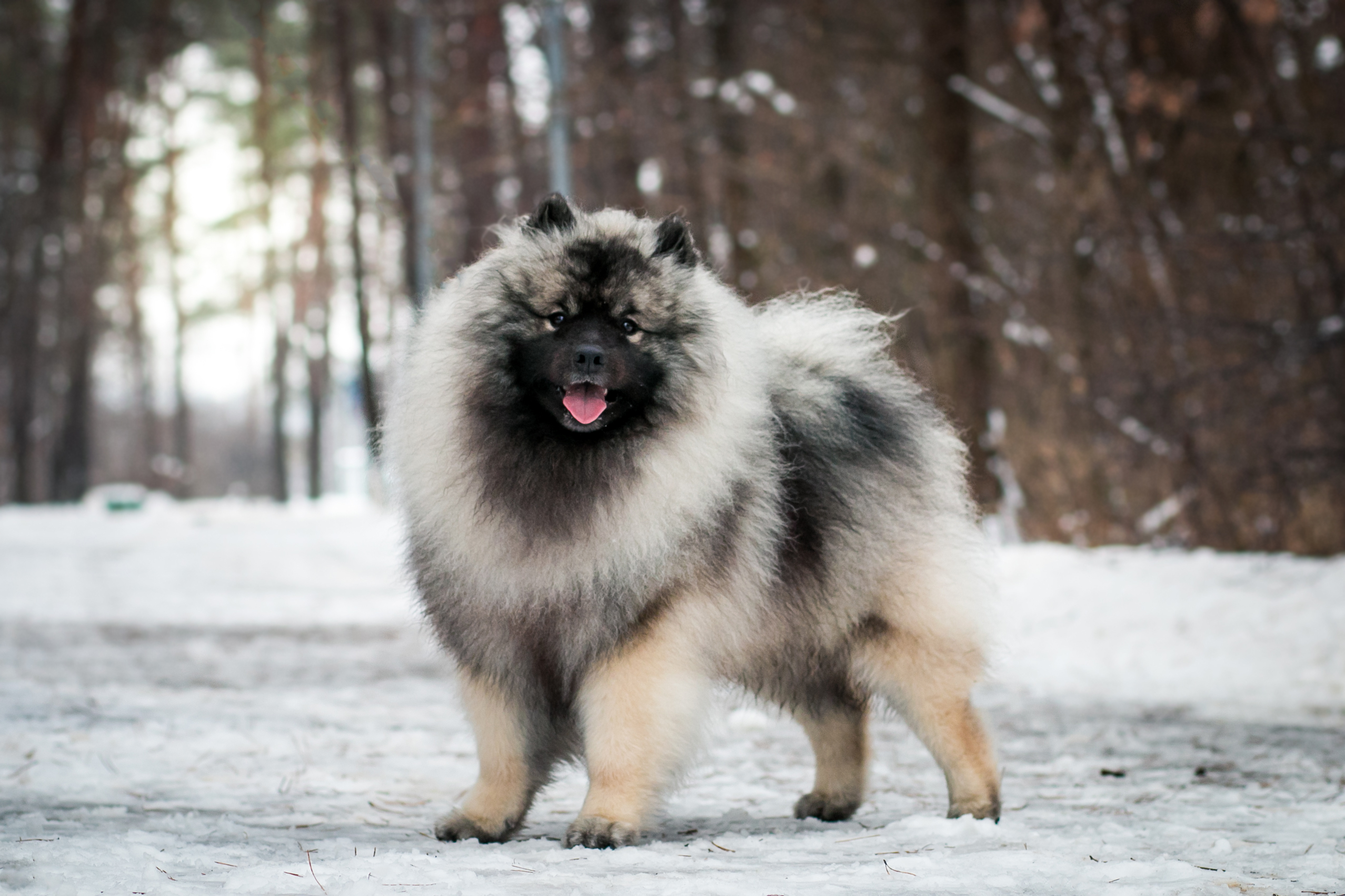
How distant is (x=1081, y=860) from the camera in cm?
313

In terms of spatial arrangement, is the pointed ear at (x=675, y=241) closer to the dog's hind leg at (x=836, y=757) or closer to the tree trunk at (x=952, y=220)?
the dog's hind leg at (x=836, y=757)

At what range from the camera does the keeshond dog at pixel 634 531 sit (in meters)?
3.48

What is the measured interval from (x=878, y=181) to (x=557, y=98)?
6293 mm

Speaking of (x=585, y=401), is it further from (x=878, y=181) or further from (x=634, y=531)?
(x=878, y=181)

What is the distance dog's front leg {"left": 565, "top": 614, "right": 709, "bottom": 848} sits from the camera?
343 centimetres

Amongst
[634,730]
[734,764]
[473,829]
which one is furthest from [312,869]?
[734,764]

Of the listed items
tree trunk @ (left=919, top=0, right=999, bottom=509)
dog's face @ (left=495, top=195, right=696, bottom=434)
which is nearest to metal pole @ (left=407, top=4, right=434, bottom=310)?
tree trunk @ (left=919, top=0, right=999, bottom=509)

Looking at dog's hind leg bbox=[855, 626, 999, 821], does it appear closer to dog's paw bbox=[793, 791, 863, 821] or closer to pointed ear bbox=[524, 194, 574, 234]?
dog's paw bbox=[793, 791, 863, 821]

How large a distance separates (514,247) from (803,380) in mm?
1046

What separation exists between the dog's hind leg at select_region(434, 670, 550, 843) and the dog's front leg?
249mm

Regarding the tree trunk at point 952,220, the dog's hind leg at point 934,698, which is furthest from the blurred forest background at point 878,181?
the dog's hind leg at point 934,698

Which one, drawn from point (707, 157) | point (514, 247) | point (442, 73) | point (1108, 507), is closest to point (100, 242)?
point (442, 73)

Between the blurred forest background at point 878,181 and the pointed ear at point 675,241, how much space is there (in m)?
0.98

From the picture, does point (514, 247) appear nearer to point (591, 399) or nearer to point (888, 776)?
point (591, 399)
